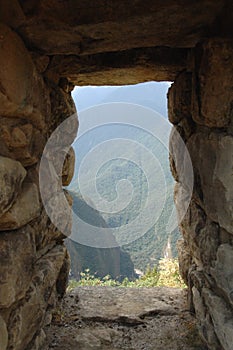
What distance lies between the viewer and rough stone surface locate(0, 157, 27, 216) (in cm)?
114

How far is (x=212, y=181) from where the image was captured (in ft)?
4.50

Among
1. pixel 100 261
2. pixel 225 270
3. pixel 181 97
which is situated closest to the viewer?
pixel 225 270

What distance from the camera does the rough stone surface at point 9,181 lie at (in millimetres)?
1136

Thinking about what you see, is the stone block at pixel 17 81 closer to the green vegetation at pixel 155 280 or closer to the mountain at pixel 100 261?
the green vegetation at pixel 155 280

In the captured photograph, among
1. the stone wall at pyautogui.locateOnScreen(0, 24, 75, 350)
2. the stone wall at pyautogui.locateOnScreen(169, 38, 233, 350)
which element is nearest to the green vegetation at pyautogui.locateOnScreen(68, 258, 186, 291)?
the stone wall at pyautogui.locateOnScreen(169, 38, 233, 350)

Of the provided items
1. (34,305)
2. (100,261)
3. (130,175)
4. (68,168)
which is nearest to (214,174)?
(34,305)

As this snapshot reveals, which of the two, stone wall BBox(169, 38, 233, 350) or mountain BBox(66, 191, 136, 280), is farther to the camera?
mountain BBox(66, 191, 136, 280)

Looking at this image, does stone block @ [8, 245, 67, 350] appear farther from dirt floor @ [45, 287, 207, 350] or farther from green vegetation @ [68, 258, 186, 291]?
green vegetation @ [68, 258, 186, 291]

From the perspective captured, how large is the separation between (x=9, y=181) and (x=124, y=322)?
1220 mm

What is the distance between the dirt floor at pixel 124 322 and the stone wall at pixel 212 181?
0.73ft

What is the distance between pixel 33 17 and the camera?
4.00ft

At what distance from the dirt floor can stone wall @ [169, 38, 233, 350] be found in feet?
0.73

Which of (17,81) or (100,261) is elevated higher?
(17,81)

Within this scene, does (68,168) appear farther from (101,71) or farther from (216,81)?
(216,81)
